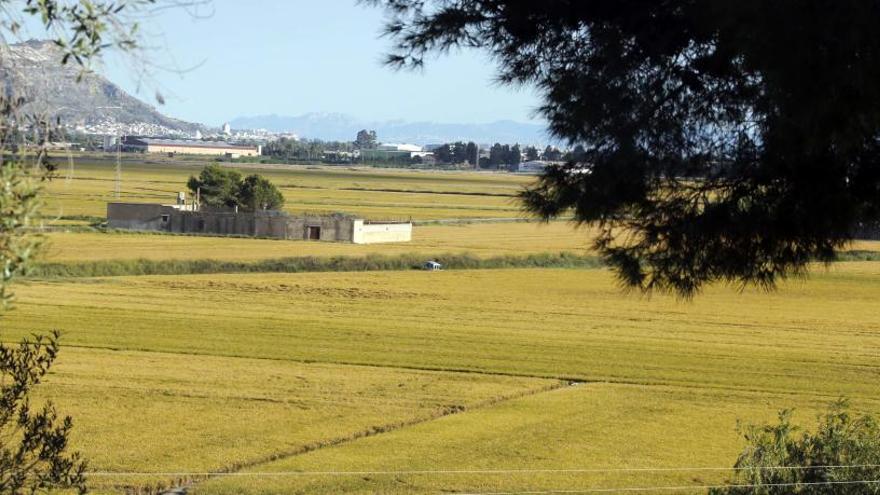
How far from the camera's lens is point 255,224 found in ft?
229

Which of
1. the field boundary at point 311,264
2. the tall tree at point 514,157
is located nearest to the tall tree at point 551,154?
the field boundary at point 311,264

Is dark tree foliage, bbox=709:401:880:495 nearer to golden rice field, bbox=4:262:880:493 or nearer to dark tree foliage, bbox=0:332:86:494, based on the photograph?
golden rice field, bbox=4:262:880:493

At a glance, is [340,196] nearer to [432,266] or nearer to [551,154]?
[432,266]

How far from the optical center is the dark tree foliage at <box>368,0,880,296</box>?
7.99 m

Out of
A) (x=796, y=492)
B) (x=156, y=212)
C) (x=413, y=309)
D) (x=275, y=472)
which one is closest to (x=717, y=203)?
(x=796, y=492)

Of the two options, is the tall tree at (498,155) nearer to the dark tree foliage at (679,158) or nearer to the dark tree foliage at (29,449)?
the dark tree foliage at (679,158)

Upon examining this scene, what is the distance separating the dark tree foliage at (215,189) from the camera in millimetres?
80750

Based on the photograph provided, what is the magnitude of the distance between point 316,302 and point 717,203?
32.4 metres

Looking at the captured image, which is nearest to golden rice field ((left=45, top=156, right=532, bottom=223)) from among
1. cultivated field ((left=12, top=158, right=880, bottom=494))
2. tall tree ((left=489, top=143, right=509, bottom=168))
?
tall tree ((left=489, top=143, right=509, bottom=168))

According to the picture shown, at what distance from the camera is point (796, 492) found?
466 inches

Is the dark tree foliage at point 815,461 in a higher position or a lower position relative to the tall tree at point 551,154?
lower

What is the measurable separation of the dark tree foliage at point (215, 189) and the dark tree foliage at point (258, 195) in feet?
2.31

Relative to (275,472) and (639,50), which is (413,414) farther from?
(639,50)

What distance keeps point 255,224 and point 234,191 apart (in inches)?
475
